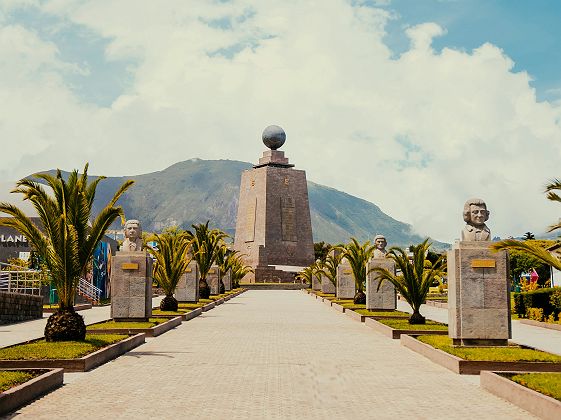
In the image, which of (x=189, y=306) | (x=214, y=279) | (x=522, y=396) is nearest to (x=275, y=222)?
(x=214, y=279)

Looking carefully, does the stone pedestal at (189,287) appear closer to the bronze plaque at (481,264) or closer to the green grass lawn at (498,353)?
the green grass lawn at (498,353)

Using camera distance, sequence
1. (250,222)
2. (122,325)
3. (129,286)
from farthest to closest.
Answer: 1. (250,222)
2. (129,286)
3. (122,325)

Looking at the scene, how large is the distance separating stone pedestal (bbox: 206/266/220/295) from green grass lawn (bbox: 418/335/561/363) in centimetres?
3183

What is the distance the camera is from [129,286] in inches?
857

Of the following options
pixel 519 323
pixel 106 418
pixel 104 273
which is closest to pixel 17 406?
pixel 106 418

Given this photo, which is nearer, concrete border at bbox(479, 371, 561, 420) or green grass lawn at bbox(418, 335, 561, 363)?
concrete border at bbox(479, 371, 561, 420)

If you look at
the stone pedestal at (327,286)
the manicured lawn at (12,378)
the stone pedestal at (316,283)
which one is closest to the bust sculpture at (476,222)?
the manicured lawn at (12,378)

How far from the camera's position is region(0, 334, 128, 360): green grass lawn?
12.9 metres

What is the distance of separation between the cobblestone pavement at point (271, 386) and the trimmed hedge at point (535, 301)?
385 inches

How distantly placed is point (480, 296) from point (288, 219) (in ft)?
220

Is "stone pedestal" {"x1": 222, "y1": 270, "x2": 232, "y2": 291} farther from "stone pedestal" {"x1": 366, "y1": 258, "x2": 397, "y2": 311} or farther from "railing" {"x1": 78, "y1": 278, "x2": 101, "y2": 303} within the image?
"stone pedestal" {"x1": 366, "y1": 258, "x2": 397, "y2": 311}

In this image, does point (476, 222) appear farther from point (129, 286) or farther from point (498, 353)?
point (129, 286)

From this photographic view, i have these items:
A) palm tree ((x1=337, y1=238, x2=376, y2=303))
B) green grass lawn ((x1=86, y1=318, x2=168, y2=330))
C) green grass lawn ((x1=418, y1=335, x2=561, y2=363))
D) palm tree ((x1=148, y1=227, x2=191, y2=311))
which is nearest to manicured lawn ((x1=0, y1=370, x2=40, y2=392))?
green grass lawn ((x1=418, y1=335, x2=561, y2=363))

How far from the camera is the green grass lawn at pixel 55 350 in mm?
12864
